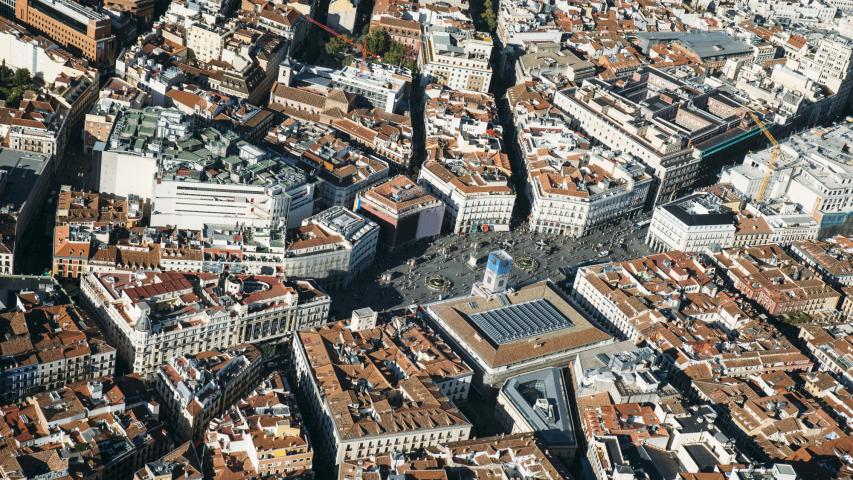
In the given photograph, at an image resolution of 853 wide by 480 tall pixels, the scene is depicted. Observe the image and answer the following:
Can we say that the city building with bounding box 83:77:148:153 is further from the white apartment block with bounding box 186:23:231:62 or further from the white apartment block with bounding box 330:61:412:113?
the white apartment block with bounding box 330:61:412:113

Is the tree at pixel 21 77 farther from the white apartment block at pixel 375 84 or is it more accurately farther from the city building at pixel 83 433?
the city building at pixel 83 433

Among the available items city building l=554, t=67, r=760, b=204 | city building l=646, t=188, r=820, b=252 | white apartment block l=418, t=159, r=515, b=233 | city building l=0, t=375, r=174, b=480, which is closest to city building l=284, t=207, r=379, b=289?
white apartment block l=418, t=159, r=515, b=233

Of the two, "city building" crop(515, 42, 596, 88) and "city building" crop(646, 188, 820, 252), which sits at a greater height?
"city building" crop(515, 42, 596, 88)

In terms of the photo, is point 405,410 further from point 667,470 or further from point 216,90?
point 216,90

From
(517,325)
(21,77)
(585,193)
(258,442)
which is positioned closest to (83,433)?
(258,442)

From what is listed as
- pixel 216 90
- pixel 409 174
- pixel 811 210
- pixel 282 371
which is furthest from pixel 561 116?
pixel 282 371
